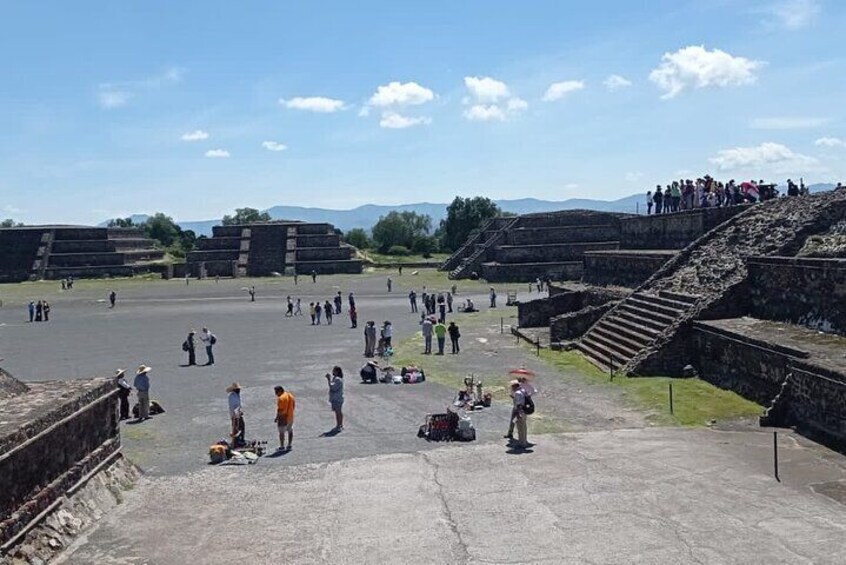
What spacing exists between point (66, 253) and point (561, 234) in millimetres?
44535

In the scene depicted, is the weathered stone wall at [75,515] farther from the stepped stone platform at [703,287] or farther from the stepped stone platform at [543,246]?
the stepped stone platform at [543,246]

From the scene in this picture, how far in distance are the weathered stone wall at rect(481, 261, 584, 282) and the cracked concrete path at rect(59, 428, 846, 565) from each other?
39963 mm

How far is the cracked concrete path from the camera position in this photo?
8.12 m

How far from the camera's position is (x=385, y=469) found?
36.6 ft

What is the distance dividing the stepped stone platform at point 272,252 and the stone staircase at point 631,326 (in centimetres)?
4399

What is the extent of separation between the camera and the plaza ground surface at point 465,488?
8.23 metres

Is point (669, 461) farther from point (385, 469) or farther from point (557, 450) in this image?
point (385, 469)

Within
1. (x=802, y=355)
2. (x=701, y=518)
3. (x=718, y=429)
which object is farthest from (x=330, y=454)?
(x=802, y=355)

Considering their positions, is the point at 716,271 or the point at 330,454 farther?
the point at 716,271

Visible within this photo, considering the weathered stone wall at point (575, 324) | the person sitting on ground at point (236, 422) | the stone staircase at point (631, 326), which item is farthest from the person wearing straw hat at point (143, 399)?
the weathered stone wall at point (575, 324)

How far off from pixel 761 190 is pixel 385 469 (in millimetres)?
20211

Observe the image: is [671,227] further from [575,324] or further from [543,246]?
[543,246]

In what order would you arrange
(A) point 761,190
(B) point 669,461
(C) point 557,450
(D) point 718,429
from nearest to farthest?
(B) point 669,461 → (C) point 557,450 → (D) point 718,429 → (A) point 761,190

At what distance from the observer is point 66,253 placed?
66.7m
